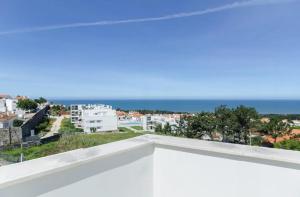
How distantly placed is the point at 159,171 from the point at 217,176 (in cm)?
37

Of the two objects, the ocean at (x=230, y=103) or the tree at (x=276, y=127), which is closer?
the tree at (x=276, y=127)

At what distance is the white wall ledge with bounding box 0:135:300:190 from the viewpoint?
87 cm

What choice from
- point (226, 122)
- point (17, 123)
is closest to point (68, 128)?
point (17, 123)

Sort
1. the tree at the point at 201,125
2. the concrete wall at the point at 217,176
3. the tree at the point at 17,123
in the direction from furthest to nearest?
the tree at the point at 17,123
the tree at the point at 201,125
the concrete wall at the point at 217,176

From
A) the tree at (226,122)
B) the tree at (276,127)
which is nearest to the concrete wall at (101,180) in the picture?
the tree at (226,122)

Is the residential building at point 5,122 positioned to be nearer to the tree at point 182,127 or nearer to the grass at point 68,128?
the grass at point 68,128

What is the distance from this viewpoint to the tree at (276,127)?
15.2 meters

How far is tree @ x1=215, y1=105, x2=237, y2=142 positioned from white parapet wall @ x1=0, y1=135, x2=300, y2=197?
49.0ft

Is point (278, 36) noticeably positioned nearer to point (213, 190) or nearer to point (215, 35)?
point (215, 35)

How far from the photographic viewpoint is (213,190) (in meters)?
1.33

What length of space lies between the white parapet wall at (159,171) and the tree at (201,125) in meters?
15.1

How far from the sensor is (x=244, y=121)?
16016 millimetres

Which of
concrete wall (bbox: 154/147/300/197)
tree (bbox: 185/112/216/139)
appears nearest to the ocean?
tree (bbox: 185/112/216/139)

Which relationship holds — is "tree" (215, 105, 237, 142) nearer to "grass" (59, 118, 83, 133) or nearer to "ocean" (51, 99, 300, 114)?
"ocean" (51, 99, 300, 114)
